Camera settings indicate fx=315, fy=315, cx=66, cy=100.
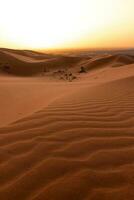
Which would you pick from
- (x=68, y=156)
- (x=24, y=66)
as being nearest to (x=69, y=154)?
(x=68, y=156)

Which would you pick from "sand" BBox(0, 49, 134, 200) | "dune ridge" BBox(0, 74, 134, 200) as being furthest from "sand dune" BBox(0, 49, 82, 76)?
"dune ridge" BBox(0, 74, 134, 200)

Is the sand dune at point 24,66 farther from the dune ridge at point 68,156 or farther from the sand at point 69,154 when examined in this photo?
the dune ridge at point 68,156

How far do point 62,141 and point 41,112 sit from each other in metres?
1.15

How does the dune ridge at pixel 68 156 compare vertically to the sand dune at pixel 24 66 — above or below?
below

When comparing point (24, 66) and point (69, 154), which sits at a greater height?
point (24, 66)

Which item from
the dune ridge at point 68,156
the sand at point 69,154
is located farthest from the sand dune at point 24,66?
the dune ridge at point 68,156

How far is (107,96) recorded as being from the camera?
18.8 feet

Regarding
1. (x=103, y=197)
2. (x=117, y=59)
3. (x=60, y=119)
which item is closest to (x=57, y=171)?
(x=103, y=197)

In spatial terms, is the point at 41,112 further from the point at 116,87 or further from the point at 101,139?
the point at 116,87

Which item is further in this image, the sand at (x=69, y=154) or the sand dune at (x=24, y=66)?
A: the sand dune at (x=24, y=66)

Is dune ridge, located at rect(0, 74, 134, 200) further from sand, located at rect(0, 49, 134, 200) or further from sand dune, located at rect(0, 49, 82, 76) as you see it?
sand dune, located at rect(0, 49, 82, 76)

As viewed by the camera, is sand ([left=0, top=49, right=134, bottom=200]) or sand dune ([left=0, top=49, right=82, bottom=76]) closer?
sand ([left=0, top=49, right=134, bottom=200])

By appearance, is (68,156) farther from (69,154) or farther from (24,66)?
(24,66)

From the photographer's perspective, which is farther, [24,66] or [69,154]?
[24,66]
